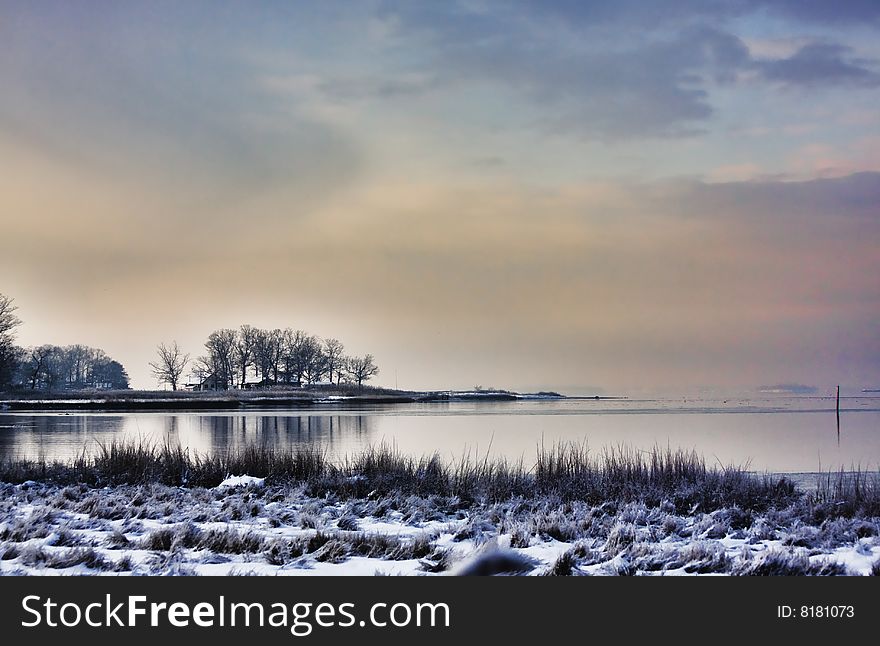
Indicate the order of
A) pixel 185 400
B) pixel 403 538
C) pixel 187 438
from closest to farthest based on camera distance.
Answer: pixel 403 538 < pixel 187 438 < pixel 185 400

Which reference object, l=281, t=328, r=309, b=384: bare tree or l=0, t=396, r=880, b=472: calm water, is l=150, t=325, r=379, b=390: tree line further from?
A: l=0, t=396, r=880, b=472: calm water

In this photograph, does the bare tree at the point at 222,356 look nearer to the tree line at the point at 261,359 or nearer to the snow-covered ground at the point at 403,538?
the tree line at the point at 261,359

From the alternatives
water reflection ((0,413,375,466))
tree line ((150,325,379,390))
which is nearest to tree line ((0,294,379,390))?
tree line ((150,325,379,390))

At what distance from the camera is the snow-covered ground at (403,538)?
810 cm

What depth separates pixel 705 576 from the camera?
758 centimetres

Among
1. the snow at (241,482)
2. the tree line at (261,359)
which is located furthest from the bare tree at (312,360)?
the snow at (241,482)

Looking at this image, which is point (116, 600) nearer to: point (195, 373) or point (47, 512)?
point (47, 512)

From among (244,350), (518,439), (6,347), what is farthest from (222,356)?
(518,439)

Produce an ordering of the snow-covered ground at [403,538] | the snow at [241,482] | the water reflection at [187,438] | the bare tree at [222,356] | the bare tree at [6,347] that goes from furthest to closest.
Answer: the bare tree at [222,356]
the bare tree at [6,347]
the water reflection at [187,438]
the snow at [241,482]
the snow-covered ground at [403,538]

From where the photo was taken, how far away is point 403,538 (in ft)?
33.0

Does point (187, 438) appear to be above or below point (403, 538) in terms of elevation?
below

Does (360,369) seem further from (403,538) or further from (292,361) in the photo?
(403,538)

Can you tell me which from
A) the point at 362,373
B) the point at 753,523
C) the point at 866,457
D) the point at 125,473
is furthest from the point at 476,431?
the point at 362,373

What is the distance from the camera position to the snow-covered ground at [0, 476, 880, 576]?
8102 mm
